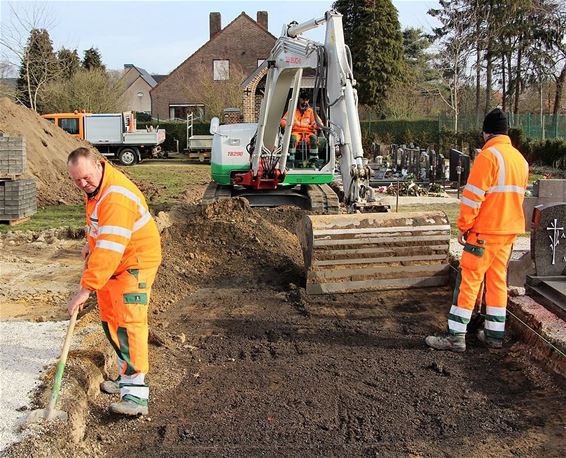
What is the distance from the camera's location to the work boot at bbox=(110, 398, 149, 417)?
4500mm

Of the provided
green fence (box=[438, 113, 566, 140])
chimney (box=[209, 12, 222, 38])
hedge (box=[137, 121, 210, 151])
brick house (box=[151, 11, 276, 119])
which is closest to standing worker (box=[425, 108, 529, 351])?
green fence (box=[438, 113, 566, 140])

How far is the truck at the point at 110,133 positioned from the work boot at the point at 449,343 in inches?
1063

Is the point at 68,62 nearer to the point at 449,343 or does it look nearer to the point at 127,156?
the point at 127,156

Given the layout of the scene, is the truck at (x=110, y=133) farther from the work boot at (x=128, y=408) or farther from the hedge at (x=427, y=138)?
the work boot at (x=128, y=408)

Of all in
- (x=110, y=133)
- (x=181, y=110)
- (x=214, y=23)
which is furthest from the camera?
(x=214, y=23)

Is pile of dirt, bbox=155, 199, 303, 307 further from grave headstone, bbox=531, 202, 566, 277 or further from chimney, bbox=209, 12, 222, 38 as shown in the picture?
chimney, bbox=209, 12, 222, 38

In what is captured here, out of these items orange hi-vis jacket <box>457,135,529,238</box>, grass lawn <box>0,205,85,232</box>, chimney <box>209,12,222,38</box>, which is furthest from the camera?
chimney <box>209,12,222,38</box>

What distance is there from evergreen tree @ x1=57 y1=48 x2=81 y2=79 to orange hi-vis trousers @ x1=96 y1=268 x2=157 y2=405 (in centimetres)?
3417

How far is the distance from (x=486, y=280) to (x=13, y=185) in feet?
35.3

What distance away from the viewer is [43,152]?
62.7ft

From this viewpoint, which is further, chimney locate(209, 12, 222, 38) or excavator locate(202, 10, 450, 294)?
chimney locate(209, 12, 222, 38)

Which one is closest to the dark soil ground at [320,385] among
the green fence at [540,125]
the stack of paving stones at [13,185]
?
the stack of paving stones at [13,185]

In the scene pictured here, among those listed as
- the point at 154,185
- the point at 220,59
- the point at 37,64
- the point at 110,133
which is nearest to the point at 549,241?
the point at 154,185

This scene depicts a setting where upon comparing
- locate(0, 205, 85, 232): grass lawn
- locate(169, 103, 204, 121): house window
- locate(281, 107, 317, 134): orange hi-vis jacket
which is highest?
locate(169, 103, 204, 121): house window
